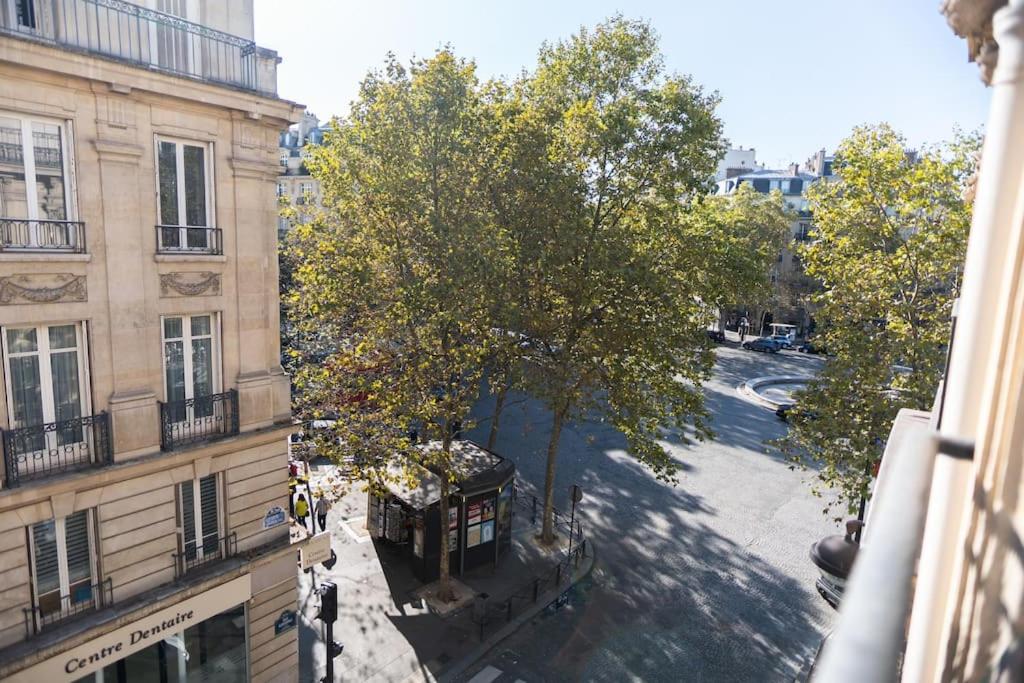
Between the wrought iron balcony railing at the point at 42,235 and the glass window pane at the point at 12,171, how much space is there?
185mm

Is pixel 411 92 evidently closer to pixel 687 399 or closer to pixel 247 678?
pixel 687 399

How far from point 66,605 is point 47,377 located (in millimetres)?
3545

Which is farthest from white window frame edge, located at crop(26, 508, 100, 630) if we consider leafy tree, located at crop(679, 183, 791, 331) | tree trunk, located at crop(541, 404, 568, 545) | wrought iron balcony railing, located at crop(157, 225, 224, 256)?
leafy tree, located at crop(679, 183, 791, 331)

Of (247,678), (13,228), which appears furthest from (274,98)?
(247,678)

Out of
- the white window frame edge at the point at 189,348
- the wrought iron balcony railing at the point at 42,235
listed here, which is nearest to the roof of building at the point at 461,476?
the white window frame edge at the point at 189,348

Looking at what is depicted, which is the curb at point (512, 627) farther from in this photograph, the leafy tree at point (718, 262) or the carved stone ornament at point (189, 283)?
the carved stone ornament at point (189, 283)

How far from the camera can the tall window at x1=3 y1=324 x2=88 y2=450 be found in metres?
9.30

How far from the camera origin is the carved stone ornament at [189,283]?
34.9 ft

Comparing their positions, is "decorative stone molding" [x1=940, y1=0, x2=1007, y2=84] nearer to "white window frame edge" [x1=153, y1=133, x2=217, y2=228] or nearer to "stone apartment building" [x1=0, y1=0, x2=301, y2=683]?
"stone apartment building" [x1=0, y1=0, x2=301, y2=683]

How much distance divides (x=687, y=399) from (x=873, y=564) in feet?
52.9

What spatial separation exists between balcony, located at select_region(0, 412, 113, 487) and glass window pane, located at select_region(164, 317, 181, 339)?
159 centimetres

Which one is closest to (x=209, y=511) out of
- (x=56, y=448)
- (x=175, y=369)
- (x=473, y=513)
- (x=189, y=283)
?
(x=175, y=369)

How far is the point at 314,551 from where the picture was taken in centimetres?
1371

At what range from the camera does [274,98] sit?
1140 cm
